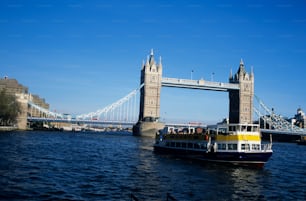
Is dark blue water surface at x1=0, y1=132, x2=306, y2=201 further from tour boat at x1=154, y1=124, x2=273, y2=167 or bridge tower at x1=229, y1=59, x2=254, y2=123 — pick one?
bridge tower at x1=229, y1=59, x2=254, y2=123

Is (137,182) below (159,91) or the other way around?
below

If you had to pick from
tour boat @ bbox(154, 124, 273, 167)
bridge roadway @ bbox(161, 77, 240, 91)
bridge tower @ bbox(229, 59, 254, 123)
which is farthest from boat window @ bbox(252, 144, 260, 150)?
bridge tower @ bbox(229, 59, 254, 123)

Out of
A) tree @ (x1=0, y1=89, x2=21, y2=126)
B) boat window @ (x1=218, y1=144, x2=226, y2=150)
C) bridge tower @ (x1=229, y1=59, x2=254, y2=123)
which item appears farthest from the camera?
bridge tower @ (x1=229, y1=59, x2=254, y2=123)

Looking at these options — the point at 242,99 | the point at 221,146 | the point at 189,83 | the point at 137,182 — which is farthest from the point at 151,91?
the point at 137,182

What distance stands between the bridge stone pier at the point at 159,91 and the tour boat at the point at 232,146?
199ft

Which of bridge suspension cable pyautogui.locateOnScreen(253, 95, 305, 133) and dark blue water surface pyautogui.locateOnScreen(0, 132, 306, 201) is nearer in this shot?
dark blue water surface pyautogui.locateOnScreen(0, 132, 306, 201)

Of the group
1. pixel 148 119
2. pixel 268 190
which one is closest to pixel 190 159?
pixel 268 190

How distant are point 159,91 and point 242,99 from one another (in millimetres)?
33178

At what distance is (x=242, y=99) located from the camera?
12594cm

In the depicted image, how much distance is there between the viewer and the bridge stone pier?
10044 cm

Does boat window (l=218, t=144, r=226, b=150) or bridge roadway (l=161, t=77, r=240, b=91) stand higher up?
bridge roadway (l=161, t=77, r=240, b=91)

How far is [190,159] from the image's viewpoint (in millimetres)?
35844

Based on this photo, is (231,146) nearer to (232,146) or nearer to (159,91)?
(232,146)

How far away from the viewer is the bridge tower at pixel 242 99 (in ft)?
411
